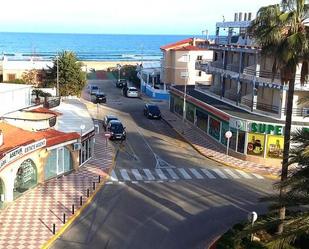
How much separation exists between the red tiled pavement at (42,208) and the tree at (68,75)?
27.4 m

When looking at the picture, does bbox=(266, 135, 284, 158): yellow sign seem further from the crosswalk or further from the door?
the door

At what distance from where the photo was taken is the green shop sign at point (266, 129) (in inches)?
1524

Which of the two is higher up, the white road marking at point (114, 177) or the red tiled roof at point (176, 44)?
the red tiled roof at point (176, 44)

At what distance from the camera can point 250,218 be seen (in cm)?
2373

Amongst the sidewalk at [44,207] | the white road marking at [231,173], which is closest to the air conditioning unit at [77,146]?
the sidewalk at [44,207]

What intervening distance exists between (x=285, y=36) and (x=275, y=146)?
1785 centimetres

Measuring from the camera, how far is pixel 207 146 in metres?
45.1

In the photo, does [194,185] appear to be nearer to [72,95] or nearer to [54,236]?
[54,236]

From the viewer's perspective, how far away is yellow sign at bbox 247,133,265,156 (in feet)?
130

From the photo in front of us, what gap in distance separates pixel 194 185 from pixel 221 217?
5.82 metres

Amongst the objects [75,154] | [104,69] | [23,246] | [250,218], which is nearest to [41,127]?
[75,154]

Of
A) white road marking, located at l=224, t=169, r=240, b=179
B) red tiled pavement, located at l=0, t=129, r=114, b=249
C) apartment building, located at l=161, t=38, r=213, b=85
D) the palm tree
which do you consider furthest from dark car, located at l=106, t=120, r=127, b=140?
apartment building, located at l=161, t=38, r=213, b=85

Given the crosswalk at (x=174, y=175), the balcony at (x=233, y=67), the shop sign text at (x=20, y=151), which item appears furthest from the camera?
the balcony at (x=233, y=67)

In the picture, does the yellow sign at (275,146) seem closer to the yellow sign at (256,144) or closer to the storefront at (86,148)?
the yellow sign at (256,144)
